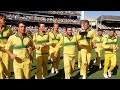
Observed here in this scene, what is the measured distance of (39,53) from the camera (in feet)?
27.7

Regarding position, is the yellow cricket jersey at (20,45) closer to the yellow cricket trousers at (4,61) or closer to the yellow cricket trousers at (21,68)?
the yellow cricket trousers at (21,68)

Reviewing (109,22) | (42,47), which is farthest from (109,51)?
(109,22)

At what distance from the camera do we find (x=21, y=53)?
19.5 feet

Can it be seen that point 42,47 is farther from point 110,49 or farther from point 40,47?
point 110,49

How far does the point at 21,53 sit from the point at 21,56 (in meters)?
0.09

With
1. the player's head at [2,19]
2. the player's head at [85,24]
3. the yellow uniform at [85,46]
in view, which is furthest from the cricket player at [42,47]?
the player's head at [2,19]

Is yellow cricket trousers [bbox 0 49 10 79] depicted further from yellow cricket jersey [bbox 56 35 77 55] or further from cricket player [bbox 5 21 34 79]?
yellow cricket jersey [bbox 56 35 77 55]

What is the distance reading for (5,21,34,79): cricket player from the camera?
18.8 ft

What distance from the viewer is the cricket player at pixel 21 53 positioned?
5730 millimetres

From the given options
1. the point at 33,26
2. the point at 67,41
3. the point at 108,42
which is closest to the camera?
the point at 67,41

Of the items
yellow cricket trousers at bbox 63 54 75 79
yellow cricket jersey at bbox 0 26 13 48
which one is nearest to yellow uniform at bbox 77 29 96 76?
yellow cricket trousers at bbox 63 54 75 79

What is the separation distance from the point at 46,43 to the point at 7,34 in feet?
4.73
